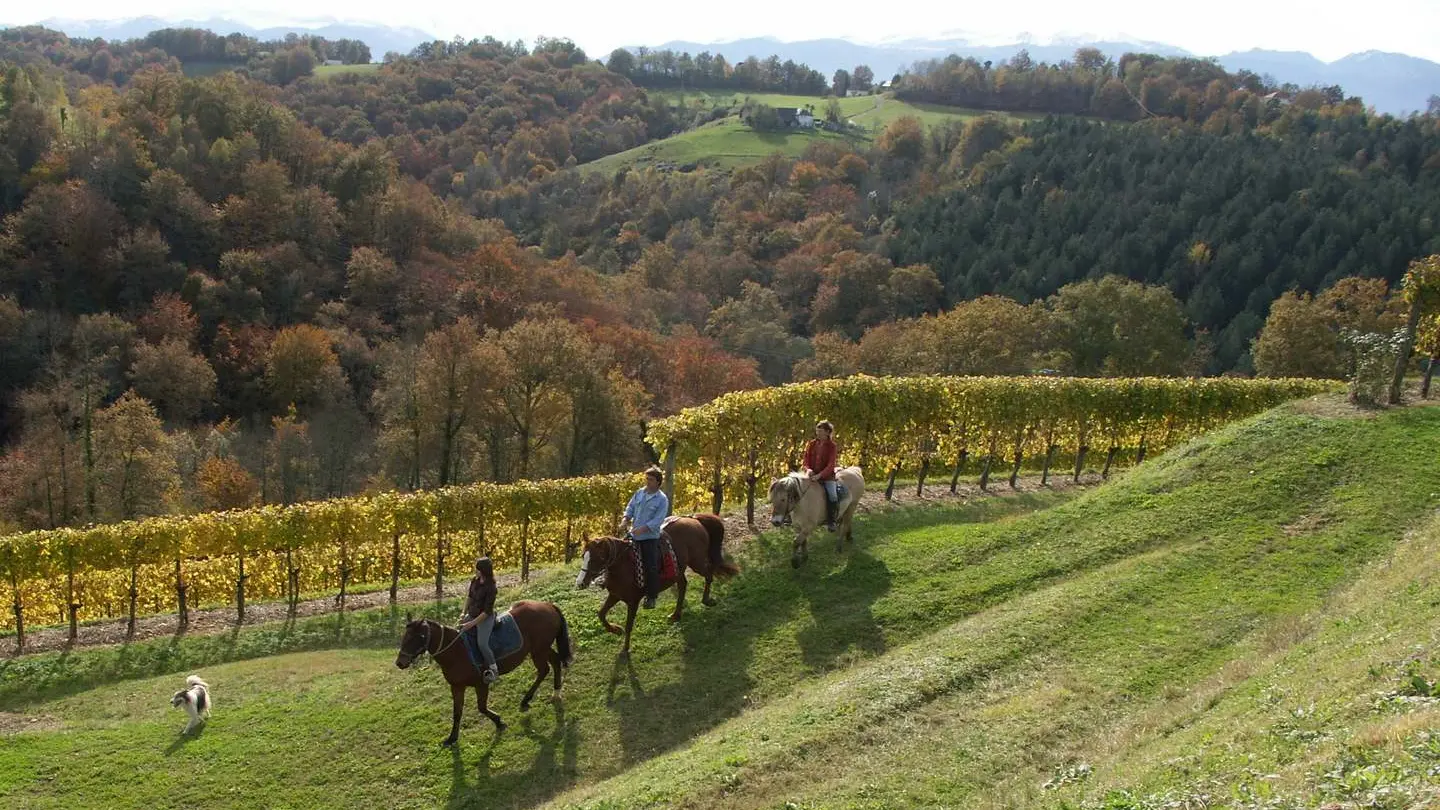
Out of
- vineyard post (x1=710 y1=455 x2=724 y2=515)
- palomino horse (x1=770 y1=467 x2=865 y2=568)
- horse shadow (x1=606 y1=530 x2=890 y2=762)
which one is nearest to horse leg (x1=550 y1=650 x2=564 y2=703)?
horse shadow (x1=606 y1=530 x2=890 y2=762)

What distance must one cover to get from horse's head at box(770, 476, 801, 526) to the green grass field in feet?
4.26

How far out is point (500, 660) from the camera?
1424 cm

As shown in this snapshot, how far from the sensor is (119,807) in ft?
44.8

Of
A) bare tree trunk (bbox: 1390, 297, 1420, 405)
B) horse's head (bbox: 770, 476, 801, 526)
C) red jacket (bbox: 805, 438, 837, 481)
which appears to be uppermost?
bare tree trunk (bbox: 1390, 297, 1420, 405)

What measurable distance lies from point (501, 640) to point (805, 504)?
626 cm

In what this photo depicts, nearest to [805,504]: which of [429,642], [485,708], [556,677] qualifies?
[556,677]

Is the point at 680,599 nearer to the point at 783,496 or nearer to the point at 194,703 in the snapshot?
the point at 783,496

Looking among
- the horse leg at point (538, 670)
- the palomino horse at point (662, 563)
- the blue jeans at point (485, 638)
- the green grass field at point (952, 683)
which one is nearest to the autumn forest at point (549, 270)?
the green grass field at point (952, 683)

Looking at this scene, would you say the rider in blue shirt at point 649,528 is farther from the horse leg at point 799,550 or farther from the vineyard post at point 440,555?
the vineyard post at point 440,555

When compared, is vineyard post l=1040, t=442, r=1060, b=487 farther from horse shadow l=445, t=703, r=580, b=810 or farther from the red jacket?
horse shadow l=445, t=703, r=580, b=810

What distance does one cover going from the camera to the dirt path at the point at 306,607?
22.6m

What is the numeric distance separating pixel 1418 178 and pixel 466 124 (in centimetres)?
12242

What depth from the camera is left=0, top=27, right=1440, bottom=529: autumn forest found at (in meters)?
49.3

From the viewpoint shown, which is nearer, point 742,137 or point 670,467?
point 670,467
